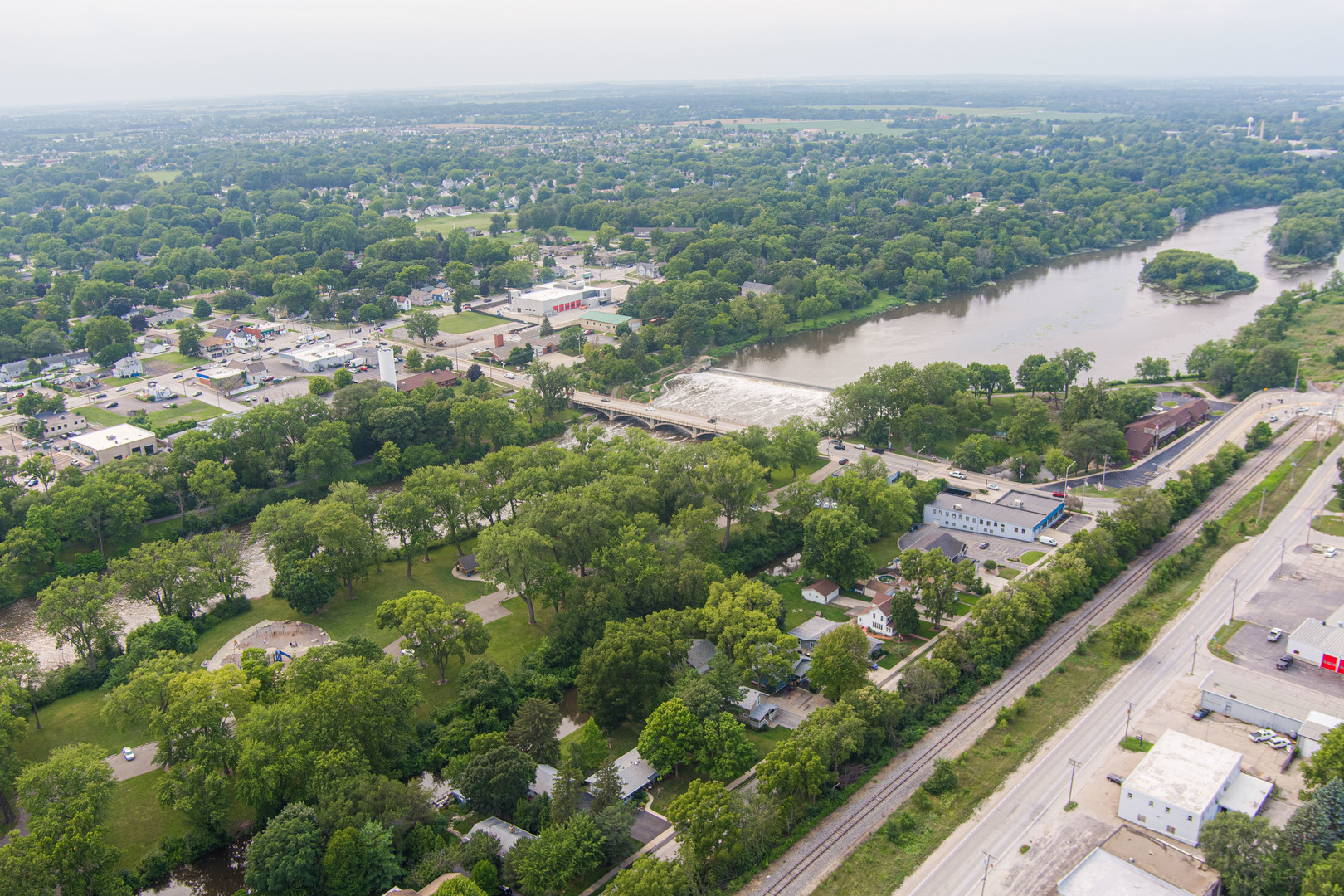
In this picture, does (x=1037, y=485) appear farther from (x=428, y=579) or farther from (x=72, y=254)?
(x=72, y=254)

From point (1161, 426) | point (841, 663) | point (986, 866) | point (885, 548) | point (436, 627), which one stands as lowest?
point (885, 548)

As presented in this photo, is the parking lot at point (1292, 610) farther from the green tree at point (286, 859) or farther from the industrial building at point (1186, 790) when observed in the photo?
the green tree at point (286, 859)

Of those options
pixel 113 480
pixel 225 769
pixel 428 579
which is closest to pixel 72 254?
pixel 113 480

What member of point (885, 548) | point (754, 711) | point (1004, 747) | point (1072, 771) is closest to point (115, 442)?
point (754, 711)

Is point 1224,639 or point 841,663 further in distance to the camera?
point 1224,639

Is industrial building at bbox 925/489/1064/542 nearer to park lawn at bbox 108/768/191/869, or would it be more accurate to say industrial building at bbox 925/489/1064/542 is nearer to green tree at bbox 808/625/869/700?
green tree at bbox 808/625/869/700

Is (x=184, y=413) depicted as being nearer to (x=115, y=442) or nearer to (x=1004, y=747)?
(x=115, y=442)

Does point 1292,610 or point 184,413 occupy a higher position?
point 1292,610
